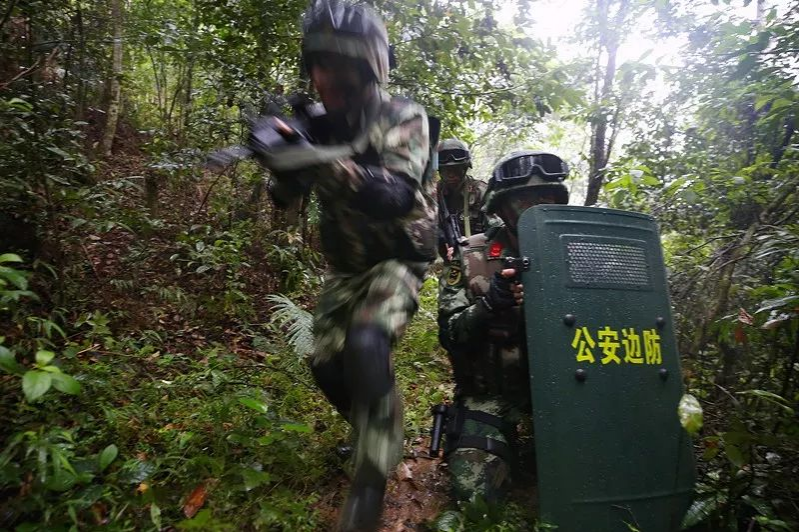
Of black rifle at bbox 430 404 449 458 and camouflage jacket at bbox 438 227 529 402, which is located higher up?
camouflage jacket at bbox 438 227 529 402

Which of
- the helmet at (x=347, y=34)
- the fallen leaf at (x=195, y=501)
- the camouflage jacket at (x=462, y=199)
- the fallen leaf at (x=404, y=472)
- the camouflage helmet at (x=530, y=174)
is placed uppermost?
the camouflage jacket at (x=462, y=199)

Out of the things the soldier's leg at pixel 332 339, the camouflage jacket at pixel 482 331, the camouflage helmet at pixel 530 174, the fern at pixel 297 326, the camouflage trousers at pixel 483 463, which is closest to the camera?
the soldier's leg at pixel 332 339

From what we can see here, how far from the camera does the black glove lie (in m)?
2.60

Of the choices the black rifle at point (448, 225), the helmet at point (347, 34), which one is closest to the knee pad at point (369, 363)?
the helmet at point (347, 34)

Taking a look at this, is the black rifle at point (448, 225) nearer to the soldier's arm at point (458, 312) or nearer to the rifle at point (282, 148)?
the soldier's arm at point (458, 312)

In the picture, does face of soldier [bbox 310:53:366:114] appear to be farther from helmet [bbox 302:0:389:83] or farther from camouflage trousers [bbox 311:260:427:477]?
camouflage trousers [bbox 311:260:427:477]

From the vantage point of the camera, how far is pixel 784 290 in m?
2.54

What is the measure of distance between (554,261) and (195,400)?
2.16 meters

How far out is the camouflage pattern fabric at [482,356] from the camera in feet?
8.75

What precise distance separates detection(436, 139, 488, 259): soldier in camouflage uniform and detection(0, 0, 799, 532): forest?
351 millimetres

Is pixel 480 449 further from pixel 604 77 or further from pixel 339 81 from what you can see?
pixel 604 77

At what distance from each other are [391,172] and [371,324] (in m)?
0.61

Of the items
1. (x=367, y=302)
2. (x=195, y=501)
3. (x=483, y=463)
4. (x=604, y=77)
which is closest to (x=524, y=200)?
(x=367, y=302)

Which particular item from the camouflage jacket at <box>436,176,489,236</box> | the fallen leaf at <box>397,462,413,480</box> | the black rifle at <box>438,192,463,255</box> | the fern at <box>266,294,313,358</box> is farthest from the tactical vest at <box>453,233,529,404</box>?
the camouflage jacket at <box>436,176,489,236</box>
